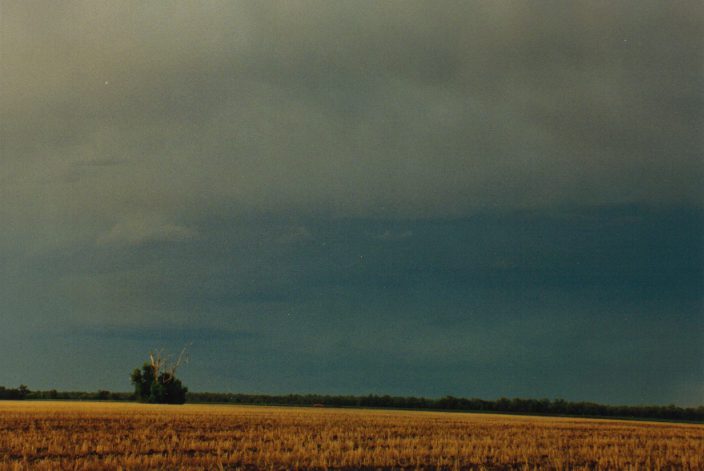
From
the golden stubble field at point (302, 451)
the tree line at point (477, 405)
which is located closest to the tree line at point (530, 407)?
the tree line at point (477, 405)

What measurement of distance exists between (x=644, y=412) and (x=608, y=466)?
348ft

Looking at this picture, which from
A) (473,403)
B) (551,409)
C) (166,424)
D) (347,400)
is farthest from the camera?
(347,400)

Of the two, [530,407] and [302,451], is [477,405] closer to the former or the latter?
[530,407]

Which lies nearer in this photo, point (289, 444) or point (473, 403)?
point (289, 444)

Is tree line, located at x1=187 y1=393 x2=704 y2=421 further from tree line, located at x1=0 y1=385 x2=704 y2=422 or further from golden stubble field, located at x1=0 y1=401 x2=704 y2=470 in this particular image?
golden stubble field, located at x1=0 y1=401 x2=704 y2=470

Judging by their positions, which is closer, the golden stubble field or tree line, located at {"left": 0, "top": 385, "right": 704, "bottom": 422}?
the golden stubble field

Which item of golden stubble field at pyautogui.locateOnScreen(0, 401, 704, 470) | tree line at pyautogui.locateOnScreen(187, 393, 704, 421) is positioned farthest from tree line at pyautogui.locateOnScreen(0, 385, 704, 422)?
golden stubble field at pyautogui.locateOnScreen(0, 401, 704, 470)

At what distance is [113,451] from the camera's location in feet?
75.8

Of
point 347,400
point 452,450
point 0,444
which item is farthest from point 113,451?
point 347,400

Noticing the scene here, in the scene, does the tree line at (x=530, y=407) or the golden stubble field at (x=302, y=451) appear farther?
the tree line at (x=530, y=407)

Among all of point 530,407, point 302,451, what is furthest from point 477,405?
point 302,451

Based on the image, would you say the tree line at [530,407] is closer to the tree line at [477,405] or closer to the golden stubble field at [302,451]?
the tree line at [477,405]

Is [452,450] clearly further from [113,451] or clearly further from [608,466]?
[113,451]

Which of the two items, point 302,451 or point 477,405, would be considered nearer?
point 302,451
